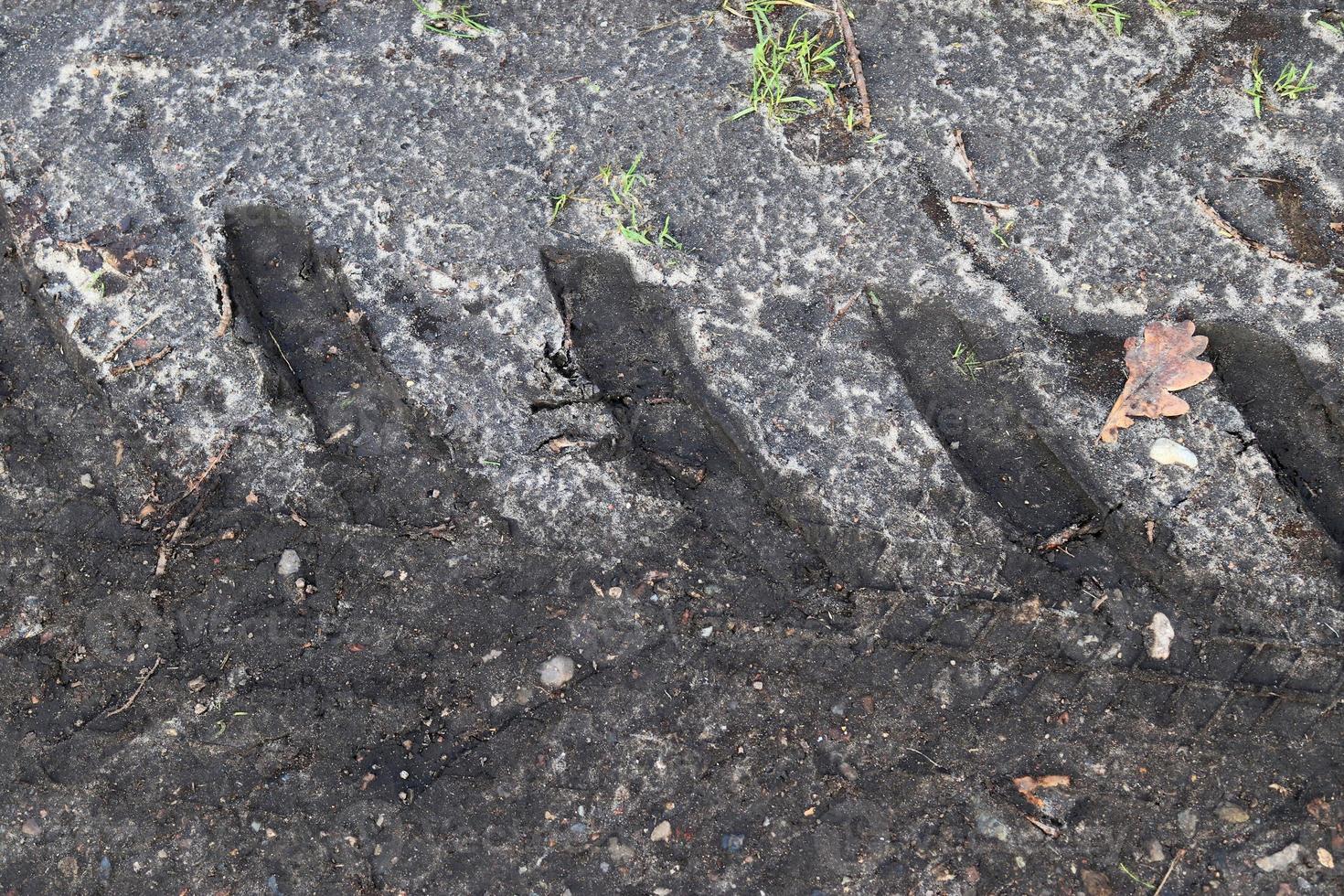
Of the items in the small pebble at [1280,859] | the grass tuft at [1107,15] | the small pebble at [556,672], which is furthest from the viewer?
the grass tuft at [1107,15]

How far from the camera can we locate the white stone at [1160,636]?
82.1 inches

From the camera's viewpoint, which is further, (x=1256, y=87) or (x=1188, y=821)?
(x=1256, y=87)

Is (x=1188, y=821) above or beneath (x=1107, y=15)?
beneath

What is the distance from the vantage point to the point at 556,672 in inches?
84.6

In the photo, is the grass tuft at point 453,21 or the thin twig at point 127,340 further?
the grass tuft at point 453,21

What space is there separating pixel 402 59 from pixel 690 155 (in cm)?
79

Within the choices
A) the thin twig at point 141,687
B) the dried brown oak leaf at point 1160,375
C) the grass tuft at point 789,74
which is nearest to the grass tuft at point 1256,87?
the dried brown oak leaf at point 1160,375

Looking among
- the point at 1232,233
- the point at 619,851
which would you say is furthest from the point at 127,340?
the point at 1232,233

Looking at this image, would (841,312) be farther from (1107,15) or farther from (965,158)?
(1107,15)

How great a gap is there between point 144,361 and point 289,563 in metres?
0.61

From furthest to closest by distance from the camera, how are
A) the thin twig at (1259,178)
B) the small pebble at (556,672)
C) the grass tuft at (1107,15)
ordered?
the grass tuft at (1107,15) → the thin twig at (1259,178) → the small pebble at (556,672)

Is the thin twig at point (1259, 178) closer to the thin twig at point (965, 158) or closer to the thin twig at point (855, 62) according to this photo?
the thin twig at point (965, 158)

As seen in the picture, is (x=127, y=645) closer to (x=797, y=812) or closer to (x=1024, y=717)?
(x=797, y=812)

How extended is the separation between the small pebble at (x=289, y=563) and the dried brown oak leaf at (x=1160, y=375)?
1.87 meters
